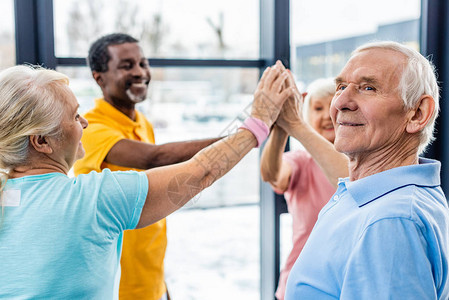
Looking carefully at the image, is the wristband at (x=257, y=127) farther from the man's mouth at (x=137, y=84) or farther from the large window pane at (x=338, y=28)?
the large window pane at (x=338, y=28)

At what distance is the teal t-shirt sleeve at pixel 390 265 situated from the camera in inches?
33.7

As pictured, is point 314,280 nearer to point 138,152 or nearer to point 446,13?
point 138,152

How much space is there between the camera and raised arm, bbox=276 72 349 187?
157cm

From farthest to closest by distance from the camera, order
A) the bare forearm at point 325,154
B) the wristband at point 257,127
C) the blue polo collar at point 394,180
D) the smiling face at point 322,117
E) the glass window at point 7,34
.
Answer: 1. the glass window at point 7,34
2. the smiling face at point 322,117
3. the bare forearm at point 325,154
4. the wristband at point 257,127
5. the blue polo collar at point 394,180

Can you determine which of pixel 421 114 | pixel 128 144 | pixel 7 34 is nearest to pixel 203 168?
pixel 128 144

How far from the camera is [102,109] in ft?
6.17

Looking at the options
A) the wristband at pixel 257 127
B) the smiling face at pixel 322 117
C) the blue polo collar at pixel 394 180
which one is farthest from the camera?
the smiling face at pixel 322 117

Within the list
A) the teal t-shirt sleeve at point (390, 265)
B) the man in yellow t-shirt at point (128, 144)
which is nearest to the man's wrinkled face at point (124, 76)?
the man in yellow t-shirt at point (128, 144)

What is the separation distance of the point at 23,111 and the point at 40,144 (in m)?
0.10

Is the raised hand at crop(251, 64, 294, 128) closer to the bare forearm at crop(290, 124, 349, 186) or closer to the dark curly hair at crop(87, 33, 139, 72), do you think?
the bare forearm at crop(290, 124, 349, 186)

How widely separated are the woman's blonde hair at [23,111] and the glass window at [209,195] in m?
1.13

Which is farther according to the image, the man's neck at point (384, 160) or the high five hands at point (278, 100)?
the high five hands at point (278, 100)

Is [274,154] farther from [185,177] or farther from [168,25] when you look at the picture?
[168,25]

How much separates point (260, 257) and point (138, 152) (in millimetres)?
1355
